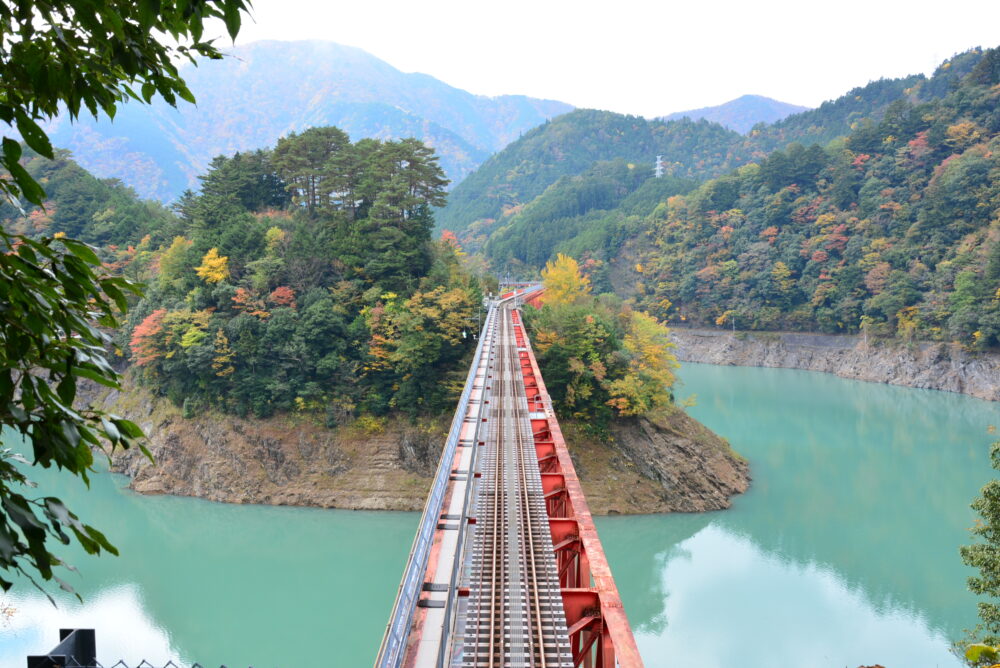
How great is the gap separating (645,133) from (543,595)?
4718 inches

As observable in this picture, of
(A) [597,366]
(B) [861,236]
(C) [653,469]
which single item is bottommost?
(C) [653,469]

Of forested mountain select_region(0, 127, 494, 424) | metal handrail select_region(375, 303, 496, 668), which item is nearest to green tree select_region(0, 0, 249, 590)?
metal handrail select_region(375, 303, 496, 668)

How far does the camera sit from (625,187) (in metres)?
87.2

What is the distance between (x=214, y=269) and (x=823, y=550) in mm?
23330

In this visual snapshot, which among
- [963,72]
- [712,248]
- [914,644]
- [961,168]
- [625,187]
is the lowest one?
[914,644]

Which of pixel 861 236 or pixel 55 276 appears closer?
pixel 55 276

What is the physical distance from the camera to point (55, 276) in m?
1.72

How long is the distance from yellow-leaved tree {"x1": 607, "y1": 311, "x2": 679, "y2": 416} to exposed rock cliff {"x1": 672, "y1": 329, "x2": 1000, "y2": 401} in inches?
897

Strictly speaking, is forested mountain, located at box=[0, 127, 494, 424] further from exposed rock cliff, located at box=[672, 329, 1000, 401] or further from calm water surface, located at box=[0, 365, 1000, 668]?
exposed rock cliff, located at box=[672, 329, 1000, 401]

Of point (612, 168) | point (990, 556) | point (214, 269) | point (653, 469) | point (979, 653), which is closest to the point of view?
point (979, 653)

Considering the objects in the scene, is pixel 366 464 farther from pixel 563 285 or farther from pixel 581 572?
pixel 581 572

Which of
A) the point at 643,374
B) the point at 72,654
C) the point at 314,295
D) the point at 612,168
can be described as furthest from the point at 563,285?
the point at 612,168

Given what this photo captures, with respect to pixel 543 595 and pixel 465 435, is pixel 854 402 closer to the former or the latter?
pixel 465 435

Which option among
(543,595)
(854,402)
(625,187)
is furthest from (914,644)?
(625,187)
